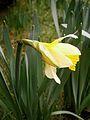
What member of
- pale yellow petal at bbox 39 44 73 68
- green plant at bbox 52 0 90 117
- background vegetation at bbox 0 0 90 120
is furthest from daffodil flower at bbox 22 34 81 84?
green plant at bbox 52 0 90 117

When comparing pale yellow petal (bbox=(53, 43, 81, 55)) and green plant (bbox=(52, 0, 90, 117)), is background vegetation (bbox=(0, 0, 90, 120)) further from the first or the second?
pale yellow petal (bbox=(53, 43, 81, 55))

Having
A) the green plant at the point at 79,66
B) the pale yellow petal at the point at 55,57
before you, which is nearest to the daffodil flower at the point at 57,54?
the pale yellow petal at the point at 55,57

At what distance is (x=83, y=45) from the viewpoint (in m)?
2.04

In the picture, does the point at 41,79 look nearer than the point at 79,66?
Yes

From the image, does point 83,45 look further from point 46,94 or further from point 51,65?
point 51,65

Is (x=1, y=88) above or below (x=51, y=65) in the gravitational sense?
below

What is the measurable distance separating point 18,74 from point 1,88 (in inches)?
→ 7.6

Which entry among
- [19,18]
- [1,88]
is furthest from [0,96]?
[19,18]

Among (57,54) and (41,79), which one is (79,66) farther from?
(57,54)

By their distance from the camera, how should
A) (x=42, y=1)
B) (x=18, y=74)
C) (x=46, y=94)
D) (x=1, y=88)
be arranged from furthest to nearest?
1. (x=42, y=1)
2. (x=46, y=94)
3. (x=1, y=88)
4. (x=18, y=74)

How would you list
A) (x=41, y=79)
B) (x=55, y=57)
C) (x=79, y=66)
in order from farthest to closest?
(x=79, y=66) < (x=41, y=79) < (x=55, y=57)

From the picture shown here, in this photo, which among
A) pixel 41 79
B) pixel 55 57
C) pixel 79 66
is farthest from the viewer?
pixel 79 66

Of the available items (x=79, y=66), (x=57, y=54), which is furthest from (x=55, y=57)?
(x=79, y=66)

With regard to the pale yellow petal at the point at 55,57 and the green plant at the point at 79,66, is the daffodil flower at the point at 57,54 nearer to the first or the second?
the pale yellow petal at the point at 55,57
